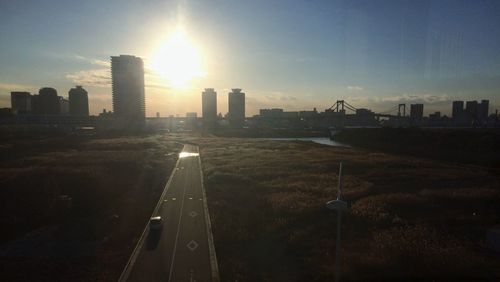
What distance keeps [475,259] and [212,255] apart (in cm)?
1517

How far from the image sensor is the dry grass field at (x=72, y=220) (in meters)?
21.1

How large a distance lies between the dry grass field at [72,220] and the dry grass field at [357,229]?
7.19m

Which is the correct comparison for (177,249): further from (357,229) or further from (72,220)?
(72,220)

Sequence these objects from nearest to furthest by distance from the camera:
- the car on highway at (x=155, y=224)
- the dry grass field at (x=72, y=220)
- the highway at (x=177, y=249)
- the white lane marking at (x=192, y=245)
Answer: the highway at (x=177, y=249) < the dry grass field at (x=72, y=220) < the white lane marking at (x=192, y=245) < the car on highway at (x=155, y=224)

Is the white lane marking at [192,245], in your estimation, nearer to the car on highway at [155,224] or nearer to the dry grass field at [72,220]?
the car on highway at [155,224]

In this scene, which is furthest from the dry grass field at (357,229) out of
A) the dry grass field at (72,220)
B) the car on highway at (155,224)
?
the dry grass field at (72,220)

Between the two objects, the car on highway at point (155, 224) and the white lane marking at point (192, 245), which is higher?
the car on highway at point (155, 224)

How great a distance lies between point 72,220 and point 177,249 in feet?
47.7

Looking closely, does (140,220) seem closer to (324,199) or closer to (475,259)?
(324,199)

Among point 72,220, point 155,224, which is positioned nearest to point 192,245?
point 155,224

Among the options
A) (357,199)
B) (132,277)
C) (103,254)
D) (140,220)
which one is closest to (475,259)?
(357,199)

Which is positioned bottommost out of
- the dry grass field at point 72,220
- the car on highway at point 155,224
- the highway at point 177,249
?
the dry grass field at point 72,220

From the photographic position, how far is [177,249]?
2155 centimetres

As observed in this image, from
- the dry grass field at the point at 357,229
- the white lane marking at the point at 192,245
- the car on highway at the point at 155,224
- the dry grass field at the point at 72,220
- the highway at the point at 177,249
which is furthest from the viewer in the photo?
the car on highway at the point at 155,224
